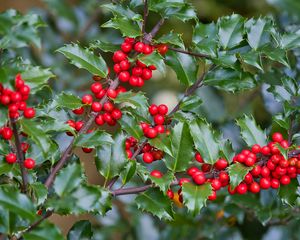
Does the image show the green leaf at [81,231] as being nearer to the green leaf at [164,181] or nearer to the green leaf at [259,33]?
the green leaf at [164,181]

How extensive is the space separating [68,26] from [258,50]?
1.03 metres

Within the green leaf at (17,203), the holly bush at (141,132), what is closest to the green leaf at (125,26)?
the holly bush at (141,132)

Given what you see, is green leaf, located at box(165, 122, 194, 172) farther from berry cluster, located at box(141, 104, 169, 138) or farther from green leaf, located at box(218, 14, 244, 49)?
green leaf, located at box(218, 14, 244, 49)

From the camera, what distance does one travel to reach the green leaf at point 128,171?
1.01m

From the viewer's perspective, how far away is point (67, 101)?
102 cm

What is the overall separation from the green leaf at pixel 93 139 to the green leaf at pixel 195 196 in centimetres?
16

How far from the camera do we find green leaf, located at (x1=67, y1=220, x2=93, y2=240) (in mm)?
1077

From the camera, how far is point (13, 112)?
33.7 inches

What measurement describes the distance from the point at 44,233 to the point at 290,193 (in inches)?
17.7

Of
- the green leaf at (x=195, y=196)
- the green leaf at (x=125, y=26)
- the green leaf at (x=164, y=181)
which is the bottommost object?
the green leaf at (x=195, y=196)

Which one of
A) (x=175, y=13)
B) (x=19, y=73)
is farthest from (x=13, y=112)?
(x=175, y=13)

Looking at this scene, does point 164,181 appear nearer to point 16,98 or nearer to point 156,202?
point 156,202

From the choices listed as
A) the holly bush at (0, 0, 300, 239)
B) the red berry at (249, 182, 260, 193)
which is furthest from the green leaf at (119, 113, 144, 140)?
the red berry at (249, 182, 260, 193)

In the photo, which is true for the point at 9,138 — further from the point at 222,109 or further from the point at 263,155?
the point at 222,109
